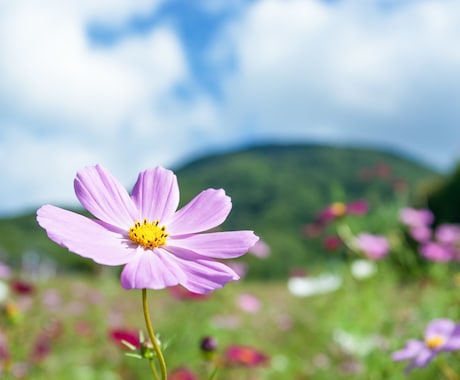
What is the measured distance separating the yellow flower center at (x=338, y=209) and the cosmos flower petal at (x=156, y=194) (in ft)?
5.37

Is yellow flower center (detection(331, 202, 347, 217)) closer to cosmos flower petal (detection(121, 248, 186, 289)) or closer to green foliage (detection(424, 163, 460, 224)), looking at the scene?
cosmos flower petal (detection(121, 248, 186, 289))

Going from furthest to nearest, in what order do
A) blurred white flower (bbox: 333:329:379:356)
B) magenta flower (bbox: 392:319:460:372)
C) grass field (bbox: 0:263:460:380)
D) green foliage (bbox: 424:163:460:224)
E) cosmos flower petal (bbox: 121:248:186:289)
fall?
green foliage (bbox: 424:163:460:224), blurred white flower (bbox: 333:329:379:356), grass field (bbox: 0:263:460:380), magenta flower (bbox: 392:319:460:372), cosmos flower petal (bbox: 121:248:186:289)

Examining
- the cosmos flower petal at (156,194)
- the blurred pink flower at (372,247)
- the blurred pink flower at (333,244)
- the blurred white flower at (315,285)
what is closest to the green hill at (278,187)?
the blurred white flower at (315,285)

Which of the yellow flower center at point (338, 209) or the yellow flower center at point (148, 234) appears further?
the yellow flower center at point (338, 209)

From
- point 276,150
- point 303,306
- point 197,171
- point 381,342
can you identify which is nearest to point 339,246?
point 381,342

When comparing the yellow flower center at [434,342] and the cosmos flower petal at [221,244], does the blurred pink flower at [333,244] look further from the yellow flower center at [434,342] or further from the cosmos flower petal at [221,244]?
the cosmos flower petal at [221,244]

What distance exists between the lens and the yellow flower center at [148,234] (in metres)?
0.68

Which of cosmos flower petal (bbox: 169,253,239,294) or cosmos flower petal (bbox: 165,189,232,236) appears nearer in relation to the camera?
cosmos flower petal (bbox: 169,253,239,294)

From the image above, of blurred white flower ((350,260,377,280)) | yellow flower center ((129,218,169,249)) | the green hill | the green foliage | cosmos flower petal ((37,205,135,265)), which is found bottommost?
the green hill

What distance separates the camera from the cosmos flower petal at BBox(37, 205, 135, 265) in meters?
0.59

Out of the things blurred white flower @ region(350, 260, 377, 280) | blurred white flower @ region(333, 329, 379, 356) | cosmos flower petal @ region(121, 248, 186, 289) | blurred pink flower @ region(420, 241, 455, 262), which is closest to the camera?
cosmos flower petal @ region(121, 248, 186, 289)

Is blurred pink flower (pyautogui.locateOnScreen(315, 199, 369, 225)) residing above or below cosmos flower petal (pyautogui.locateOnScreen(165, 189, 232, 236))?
below

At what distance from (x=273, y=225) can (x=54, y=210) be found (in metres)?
54.2

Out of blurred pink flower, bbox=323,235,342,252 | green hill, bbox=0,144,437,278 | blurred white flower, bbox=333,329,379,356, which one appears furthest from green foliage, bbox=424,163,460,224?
green hill, bbox=0,144,437,278
